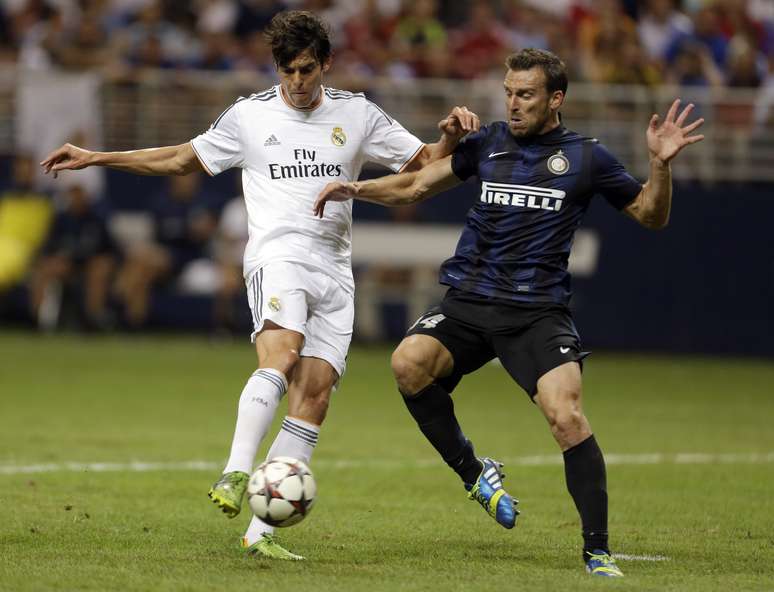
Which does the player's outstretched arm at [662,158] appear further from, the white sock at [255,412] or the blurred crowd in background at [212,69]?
the blurred crowd in background at [212,69]

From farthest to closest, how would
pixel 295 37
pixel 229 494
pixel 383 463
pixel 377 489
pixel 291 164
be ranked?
pixel 383 463 < pixel 377 489 < pixel 291 164 < pixel 295 37 < pixel 229 494

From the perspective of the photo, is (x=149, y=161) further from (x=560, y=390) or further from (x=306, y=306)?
(x=560, y=390)

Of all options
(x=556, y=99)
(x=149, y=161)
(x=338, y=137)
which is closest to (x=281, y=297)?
(x=338, y=137)

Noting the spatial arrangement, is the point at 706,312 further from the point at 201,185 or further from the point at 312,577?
the point at 312,577

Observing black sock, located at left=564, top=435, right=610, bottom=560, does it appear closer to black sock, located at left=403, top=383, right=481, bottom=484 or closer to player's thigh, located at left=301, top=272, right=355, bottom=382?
black sock, located at left=403, top=383, right=481, bottom=484

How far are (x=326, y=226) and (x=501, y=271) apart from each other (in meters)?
0.90

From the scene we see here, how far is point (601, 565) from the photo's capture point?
660 centimetres

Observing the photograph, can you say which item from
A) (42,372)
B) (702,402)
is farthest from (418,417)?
(42,372)

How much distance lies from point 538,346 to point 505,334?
0.75 ft

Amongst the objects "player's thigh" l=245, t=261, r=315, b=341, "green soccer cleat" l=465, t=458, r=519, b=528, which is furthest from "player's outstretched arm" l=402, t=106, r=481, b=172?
"green soccer cleat" l=465, t=458, r=519, b=528

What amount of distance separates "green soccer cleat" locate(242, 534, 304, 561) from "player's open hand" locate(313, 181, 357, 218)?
1581 mm

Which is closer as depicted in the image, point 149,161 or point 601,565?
point 601,565

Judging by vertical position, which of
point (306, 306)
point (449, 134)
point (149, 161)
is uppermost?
point (449, 134)

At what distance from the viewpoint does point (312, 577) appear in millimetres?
6379
